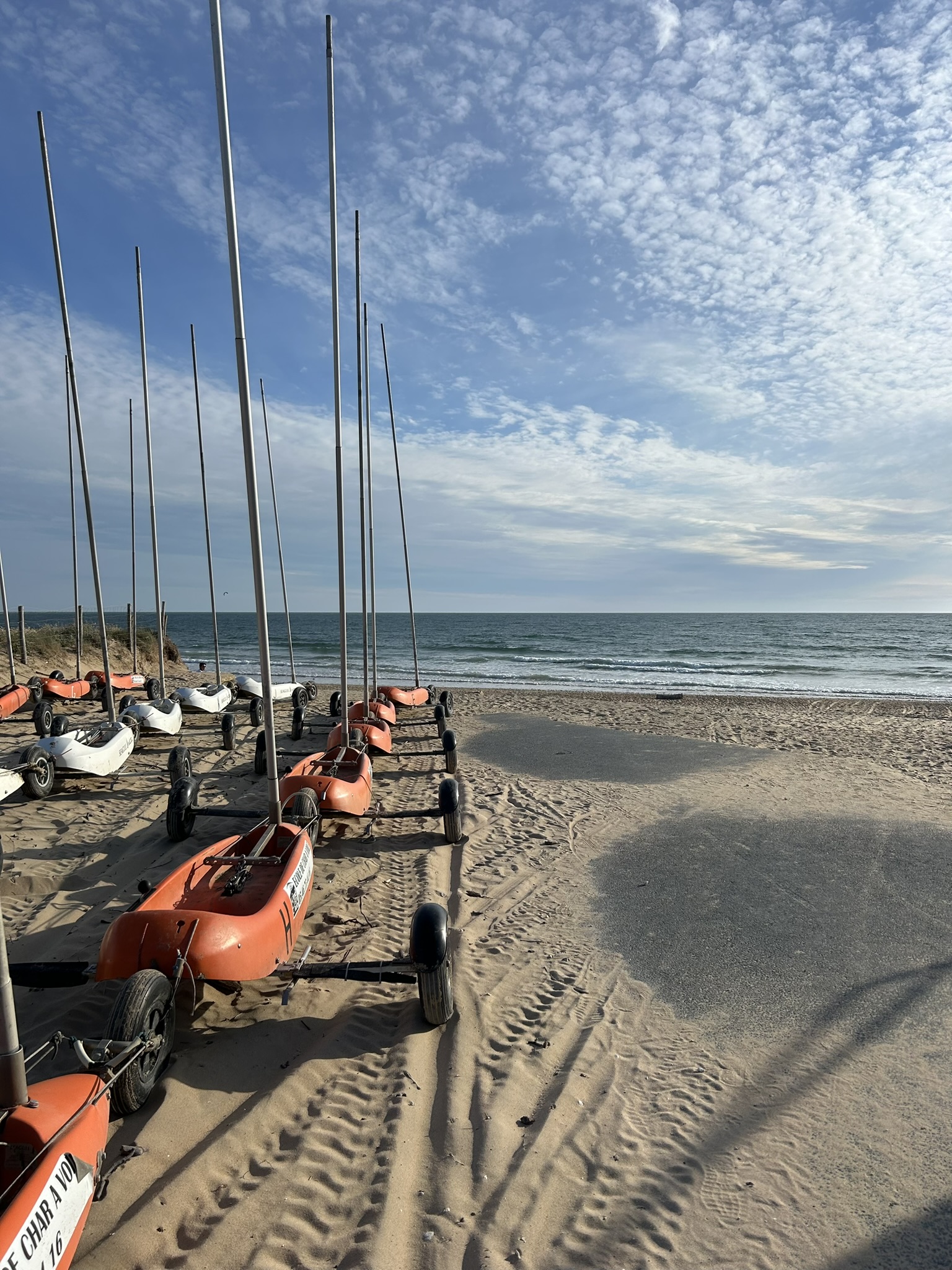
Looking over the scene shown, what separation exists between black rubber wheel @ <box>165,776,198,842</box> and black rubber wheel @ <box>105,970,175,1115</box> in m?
3.90

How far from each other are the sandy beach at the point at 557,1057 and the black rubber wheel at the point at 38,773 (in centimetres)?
49

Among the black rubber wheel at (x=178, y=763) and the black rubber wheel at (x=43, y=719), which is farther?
the black rubber wheel at (x=43, y=719)

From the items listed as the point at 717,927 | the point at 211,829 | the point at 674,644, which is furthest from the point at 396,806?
the point at 674,644

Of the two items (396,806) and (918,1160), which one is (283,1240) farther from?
(396,806)

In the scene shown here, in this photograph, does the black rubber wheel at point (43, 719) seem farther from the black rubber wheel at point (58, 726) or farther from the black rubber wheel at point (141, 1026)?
the black rubber wheel at point (141, 1026)

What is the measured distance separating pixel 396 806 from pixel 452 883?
2.65m

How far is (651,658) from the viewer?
42438 mm

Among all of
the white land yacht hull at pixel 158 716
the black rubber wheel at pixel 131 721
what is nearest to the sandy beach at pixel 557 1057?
the black rubber wheel at pixel 131 721

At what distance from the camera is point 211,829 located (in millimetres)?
7910

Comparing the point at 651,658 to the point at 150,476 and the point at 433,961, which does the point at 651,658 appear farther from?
the point at 433,961

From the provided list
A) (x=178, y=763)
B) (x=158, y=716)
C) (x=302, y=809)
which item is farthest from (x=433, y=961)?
(x=158, y=716)

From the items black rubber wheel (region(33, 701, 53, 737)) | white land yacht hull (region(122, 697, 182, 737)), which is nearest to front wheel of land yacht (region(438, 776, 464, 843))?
white land yacht hull (region(122, 697, 182, 737))

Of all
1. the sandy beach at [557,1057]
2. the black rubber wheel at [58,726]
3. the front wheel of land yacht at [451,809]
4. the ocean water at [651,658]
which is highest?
the black rubber wheel at [58,726]

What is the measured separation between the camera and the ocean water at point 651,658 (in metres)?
29.5
